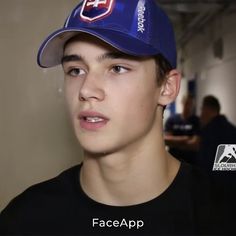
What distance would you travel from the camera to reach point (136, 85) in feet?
2.06

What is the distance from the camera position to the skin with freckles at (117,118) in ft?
2.01

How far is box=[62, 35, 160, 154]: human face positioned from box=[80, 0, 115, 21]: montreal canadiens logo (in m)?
0.03

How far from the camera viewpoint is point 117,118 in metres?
0.62

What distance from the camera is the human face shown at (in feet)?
2.00

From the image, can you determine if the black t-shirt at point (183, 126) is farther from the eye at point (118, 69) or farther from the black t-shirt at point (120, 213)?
the eye at point (118, 69)

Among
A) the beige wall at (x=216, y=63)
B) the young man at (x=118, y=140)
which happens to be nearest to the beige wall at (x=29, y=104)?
the young man at (x=118, y=140)

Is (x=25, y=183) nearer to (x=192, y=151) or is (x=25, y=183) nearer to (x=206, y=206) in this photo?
(x=206, y=206)

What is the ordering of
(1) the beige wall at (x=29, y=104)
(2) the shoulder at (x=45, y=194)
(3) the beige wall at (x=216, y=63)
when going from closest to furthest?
(2) the shoulder at (x=45, y=194), (1) the beige wall at (x=29, y=104), (3) the beige wall at (x=216, y=63)

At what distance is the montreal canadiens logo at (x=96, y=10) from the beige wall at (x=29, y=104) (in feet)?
0.95

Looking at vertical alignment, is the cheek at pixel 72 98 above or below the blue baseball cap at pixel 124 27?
below

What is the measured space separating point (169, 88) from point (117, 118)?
5.0 inches

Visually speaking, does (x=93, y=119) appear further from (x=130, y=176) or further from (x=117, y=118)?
(x=130, y=176)

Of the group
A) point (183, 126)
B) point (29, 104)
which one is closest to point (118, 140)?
point (29, 104)

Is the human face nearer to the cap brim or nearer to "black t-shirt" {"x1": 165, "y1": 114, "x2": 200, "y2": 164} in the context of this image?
the cap brim
